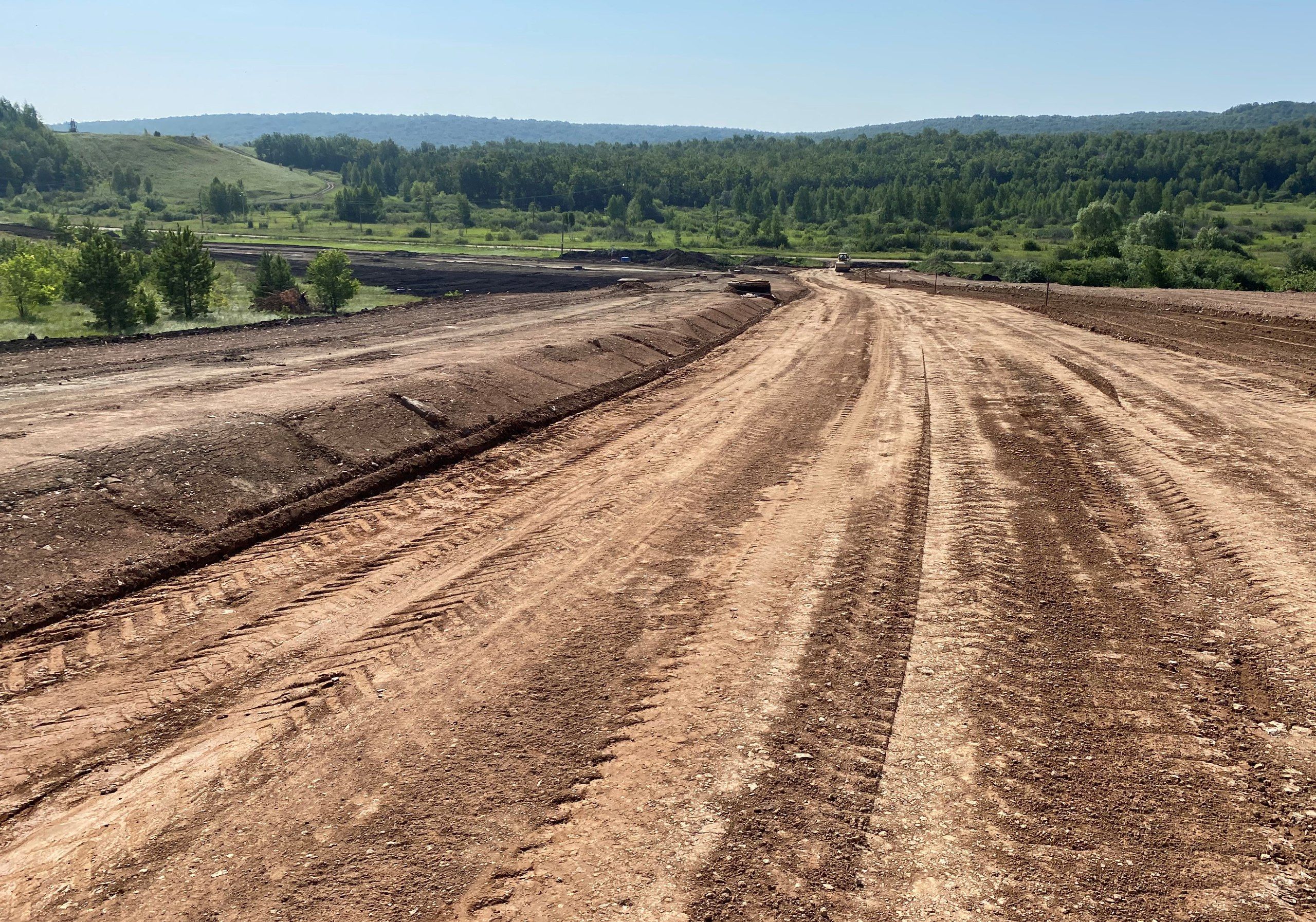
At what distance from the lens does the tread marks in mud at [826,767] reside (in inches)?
189

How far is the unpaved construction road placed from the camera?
4.88 meters

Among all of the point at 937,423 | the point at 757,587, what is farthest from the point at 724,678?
the point at 937,423

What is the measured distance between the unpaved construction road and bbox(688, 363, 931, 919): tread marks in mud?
26 mm

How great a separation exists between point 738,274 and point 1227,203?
505 ft

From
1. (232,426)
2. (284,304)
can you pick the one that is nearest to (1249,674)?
(232,426)

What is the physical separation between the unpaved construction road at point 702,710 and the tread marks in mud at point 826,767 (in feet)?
0.09

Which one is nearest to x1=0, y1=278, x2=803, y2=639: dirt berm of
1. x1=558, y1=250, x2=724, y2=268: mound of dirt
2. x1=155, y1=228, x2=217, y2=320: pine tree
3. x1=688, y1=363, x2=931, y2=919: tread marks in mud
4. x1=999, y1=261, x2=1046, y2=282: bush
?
x1=688, y1=363, x2=931, y2=919: tread marks in mud

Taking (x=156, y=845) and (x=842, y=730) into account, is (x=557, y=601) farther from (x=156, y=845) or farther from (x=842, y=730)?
(x=156, y=845)

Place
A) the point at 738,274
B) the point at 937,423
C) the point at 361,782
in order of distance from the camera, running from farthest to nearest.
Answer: the point at 738,274, the point at 937,423, the point at 361,782

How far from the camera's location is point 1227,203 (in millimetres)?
170750

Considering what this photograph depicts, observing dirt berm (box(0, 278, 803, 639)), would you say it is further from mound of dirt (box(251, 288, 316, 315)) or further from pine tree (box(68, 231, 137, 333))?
mound of dirt (box(251, 288, 316, 315))

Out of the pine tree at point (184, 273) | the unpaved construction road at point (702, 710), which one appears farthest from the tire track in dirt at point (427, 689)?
the pine tree at point (184, 273)

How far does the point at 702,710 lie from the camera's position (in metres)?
6.63

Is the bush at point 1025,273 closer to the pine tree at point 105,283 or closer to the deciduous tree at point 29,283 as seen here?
the pine tree at point 105,283
